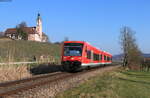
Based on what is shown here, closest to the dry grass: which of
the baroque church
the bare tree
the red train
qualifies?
the red train

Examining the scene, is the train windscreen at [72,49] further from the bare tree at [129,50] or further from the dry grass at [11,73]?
the bare tree at [129,50]

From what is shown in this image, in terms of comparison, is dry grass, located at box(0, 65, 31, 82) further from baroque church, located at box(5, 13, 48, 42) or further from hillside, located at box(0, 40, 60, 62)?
baroque church, located at box(5, 13, 48, 42)

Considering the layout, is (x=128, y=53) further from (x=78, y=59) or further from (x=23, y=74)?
(x=23, y=74)

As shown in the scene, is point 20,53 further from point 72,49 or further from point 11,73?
point 11,73

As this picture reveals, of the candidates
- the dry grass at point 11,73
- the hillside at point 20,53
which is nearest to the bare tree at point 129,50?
the hillside at point 20,53

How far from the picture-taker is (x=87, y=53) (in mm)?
24875

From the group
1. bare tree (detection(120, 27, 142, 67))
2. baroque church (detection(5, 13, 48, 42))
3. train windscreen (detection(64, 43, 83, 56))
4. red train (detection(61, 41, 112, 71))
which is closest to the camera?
red train (detection(61, 41, 112, 71))

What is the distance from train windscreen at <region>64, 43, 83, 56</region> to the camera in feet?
76.1

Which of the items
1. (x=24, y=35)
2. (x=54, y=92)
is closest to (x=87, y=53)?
(x=54, y=92)

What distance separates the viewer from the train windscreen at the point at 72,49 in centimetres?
2320

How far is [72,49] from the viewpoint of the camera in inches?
923

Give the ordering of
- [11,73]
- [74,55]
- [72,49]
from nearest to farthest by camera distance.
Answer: [11,73] → [74,55] → [72,49]

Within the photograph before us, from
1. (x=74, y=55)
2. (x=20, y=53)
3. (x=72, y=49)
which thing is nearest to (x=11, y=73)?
(x=74, y=55)

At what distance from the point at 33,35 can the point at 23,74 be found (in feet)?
416
